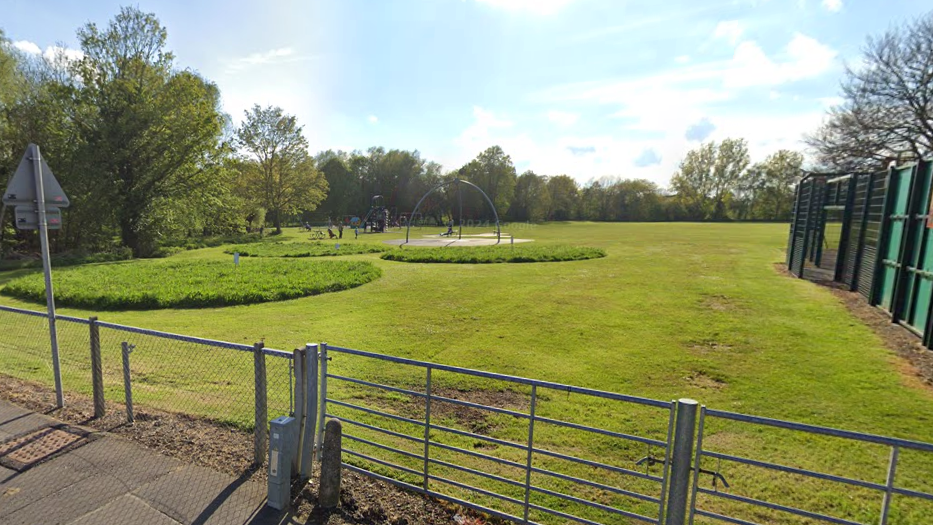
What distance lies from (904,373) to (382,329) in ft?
29.0

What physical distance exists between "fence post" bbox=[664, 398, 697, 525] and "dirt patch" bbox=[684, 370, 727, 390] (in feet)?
13.0

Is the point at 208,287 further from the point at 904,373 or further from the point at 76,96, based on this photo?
the point at 76,96

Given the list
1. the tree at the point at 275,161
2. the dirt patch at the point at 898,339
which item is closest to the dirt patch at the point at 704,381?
the dirt patch at the point at 898,339

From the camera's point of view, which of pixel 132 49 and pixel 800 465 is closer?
pixel 800 465

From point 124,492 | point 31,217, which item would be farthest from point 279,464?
point 31,217

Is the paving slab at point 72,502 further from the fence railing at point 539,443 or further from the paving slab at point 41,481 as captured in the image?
the fence railing at point 539,443

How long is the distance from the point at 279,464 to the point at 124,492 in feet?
4.53

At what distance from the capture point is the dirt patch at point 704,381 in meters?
6.27

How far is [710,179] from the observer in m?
92.6

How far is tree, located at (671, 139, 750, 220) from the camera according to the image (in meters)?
90.1

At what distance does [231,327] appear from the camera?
31.7 feet

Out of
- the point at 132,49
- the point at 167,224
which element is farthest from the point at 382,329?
the point at 132,49

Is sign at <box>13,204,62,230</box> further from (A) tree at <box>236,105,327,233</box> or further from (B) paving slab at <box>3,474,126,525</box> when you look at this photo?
(A) tree at <box>236,105,327,233</box>

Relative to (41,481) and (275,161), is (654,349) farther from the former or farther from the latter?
(275,161)
